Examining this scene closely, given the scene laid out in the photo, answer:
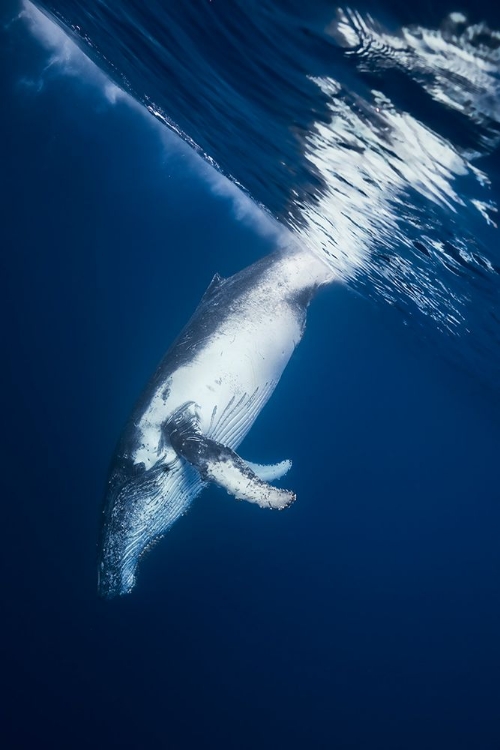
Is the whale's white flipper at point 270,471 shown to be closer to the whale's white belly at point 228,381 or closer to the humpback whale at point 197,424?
the humpback whale at point 197,424

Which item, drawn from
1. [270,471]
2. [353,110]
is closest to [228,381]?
[270,471]

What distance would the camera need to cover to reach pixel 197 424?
761 cm

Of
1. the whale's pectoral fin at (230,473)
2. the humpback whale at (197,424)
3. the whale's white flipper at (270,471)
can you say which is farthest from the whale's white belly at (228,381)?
the whale's white flipper at (270,471)

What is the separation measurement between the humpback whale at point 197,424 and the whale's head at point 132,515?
0.02 meters

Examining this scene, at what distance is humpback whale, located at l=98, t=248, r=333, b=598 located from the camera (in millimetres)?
6832

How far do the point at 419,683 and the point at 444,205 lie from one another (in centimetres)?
4623

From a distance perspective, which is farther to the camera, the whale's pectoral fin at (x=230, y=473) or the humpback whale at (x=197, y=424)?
the humpback whale at (x=197, y=424)

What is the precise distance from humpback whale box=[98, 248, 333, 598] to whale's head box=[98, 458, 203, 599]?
2 cm

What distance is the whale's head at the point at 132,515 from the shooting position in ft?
22.8

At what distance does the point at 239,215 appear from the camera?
31844 mm

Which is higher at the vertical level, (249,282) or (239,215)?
(249,282)

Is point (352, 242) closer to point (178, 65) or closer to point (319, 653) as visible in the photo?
point (178, 65)

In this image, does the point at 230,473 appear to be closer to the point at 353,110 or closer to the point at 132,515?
the point at 132,515

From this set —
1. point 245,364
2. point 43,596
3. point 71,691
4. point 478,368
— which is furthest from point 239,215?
point 71,691
